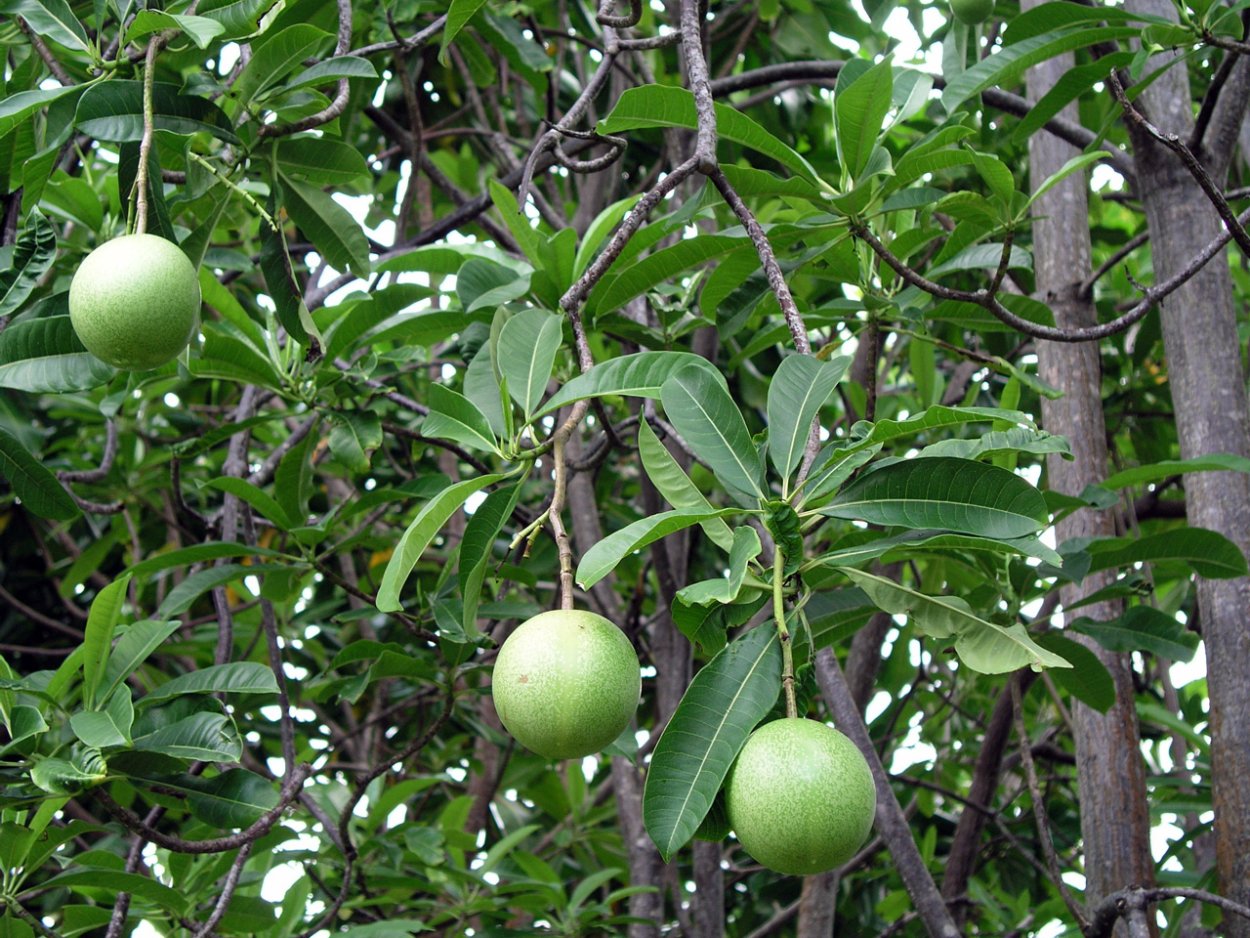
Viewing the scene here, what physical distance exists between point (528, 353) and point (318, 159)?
0.59 metres

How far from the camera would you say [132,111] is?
1.42 meters

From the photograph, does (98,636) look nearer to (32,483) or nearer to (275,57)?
(32,483)

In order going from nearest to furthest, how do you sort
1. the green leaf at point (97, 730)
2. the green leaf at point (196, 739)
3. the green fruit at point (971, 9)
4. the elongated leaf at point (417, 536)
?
1. the elongated leaf at point (417, 536)
2. the green leaf at point (97, 730)
3. the green leaf at point (196, 739)
4. the green fruit at point (971, 9)

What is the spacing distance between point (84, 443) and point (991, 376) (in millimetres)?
2566

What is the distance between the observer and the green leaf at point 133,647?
1.73m

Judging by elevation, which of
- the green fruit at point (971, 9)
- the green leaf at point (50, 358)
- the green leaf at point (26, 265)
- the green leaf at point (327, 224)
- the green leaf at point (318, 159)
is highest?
the green fruit at point (971, 9)

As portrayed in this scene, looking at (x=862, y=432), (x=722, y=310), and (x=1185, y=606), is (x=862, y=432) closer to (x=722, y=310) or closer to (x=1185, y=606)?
(x=722, y=310)

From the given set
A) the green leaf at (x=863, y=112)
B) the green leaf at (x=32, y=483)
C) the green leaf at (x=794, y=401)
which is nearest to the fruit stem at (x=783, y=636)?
the green leaf at (x=794, y=401)

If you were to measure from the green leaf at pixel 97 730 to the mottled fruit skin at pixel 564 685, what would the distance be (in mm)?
640

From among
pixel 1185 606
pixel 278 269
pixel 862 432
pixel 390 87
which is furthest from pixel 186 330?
pixel 1185 606

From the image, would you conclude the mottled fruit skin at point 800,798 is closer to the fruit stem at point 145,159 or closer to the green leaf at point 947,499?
the green leaf at point 947,499

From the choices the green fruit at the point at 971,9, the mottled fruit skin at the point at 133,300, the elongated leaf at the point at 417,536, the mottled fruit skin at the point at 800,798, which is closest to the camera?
the mottled fruit skin at the point at 800,798

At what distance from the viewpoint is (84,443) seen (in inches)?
144

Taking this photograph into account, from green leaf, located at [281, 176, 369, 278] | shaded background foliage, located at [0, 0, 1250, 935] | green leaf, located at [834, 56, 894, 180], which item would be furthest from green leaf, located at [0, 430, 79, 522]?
green leaf, located at [834, 56, 894, 180]
